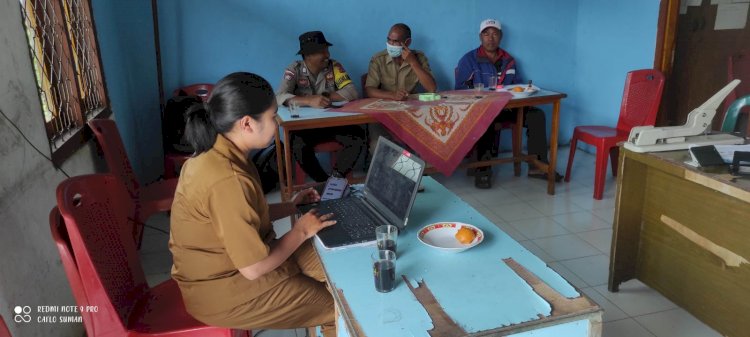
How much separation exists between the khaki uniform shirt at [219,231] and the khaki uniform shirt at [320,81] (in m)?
2.24

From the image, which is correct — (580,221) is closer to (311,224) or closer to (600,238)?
(600,238)

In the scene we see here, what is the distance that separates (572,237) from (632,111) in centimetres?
124

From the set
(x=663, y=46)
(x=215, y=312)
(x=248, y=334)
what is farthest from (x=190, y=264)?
(x=663, y=46)

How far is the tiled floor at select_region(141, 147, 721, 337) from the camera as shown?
224cm

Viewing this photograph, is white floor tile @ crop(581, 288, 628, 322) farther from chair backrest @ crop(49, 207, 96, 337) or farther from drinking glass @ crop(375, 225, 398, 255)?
chair backrest @ crop(49, 207, 96, 337)

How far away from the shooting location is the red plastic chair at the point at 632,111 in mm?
3646

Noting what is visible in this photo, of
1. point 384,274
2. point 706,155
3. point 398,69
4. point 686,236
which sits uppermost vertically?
point 398,69

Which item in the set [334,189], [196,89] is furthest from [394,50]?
[334,189]

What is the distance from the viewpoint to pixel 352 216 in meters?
1.68

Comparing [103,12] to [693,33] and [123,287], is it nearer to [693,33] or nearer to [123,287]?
[123,287]

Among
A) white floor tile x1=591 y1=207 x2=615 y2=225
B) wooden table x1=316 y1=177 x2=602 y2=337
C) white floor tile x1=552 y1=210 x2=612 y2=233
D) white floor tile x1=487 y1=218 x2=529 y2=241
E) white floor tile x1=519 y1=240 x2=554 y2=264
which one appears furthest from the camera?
white floor tile x1=591 y1=207 x2=615 y2=225

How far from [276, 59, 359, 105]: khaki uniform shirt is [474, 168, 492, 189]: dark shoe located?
108cm

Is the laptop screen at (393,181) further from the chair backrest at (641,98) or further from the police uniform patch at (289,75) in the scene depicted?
the chair backrest at (641,98)

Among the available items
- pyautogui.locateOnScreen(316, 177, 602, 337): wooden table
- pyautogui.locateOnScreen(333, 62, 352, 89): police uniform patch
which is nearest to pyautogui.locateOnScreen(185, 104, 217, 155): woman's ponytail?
pyautogui.locateOnScreen(316, 177, 602, 337): wooden table
